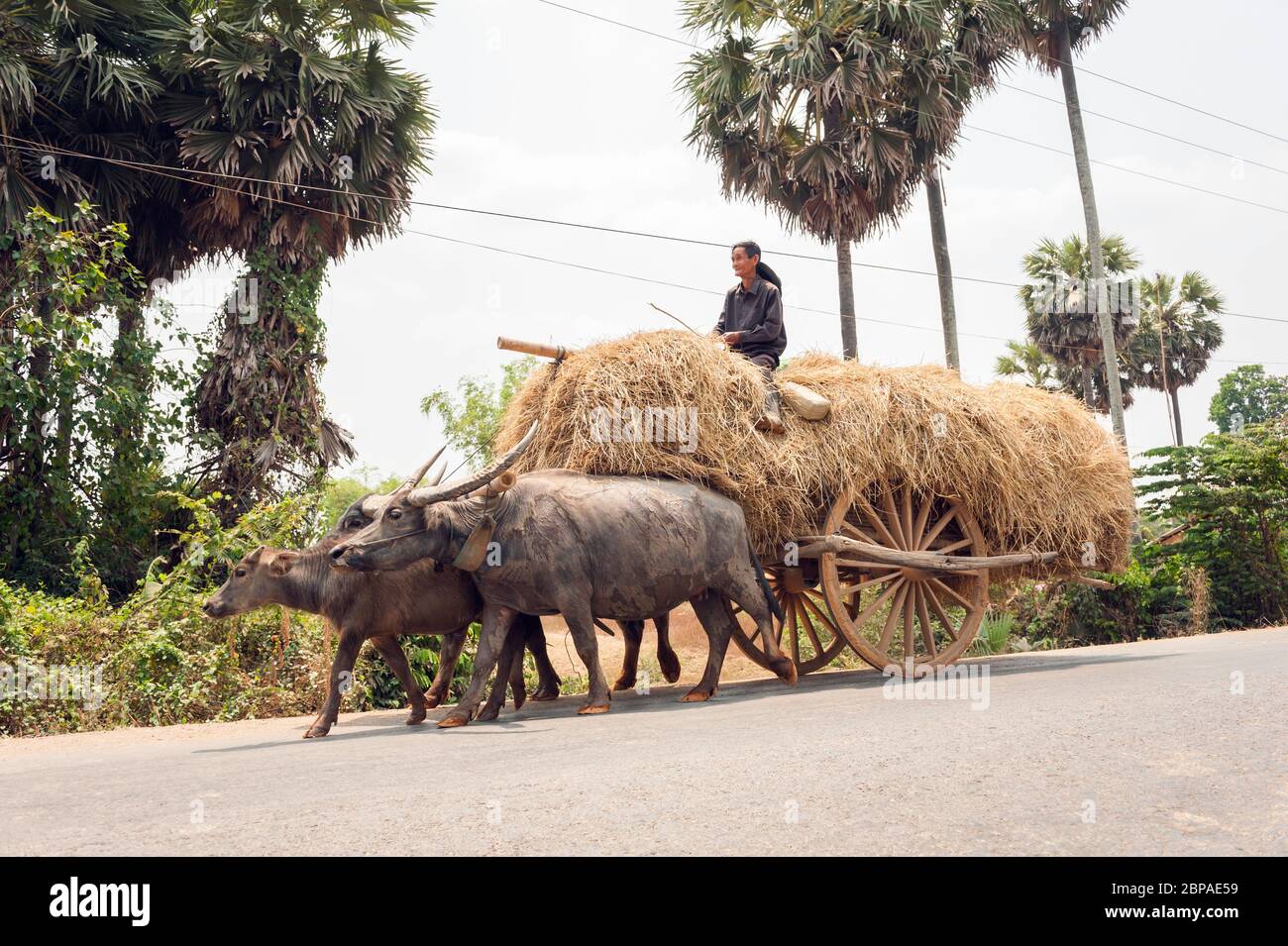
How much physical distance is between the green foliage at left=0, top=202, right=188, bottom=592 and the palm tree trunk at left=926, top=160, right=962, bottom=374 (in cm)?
1547

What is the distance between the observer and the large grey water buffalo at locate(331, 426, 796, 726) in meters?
7.65

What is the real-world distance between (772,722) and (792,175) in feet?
52.5

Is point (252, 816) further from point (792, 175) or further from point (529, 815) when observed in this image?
point (792, 175)

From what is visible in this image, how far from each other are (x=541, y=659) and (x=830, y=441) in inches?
125

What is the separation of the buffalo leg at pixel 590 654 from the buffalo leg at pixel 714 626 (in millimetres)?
1023

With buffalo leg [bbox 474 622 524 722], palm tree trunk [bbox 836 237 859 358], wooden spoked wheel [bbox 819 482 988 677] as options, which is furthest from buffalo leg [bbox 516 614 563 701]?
palm tree trunk [bbox 836 237 859 358]

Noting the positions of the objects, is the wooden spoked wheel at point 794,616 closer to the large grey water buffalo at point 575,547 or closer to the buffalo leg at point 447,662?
the large grey water buffalo at point 575,547

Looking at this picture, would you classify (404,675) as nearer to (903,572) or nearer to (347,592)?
(347,592)

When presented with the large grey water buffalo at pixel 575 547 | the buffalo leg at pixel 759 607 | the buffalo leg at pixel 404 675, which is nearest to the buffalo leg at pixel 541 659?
the large grey water buffalo at pixel 575 547

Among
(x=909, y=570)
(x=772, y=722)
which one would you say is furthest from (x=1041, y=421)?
(x=772, y=722)

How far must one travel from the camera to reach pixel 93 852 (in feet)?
12.4

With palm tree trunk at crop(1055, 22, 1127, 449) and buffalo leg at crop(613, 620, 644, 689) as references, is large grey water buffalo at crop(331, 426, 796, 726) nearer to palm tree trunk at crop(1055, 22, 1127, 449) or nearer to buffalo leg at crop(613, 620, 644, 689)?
buffalo leg at crop(613, 620, 644, 689)

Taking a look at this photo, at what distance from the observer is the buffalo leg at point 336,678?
7.50m

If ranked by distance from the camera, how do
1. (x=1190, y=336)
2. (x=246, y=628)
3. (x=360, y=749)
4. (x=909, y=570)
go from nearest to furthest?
(x=360, y=749) < (x=909, y=570) < (x=246, y=628) < (x=1190, y=336)
